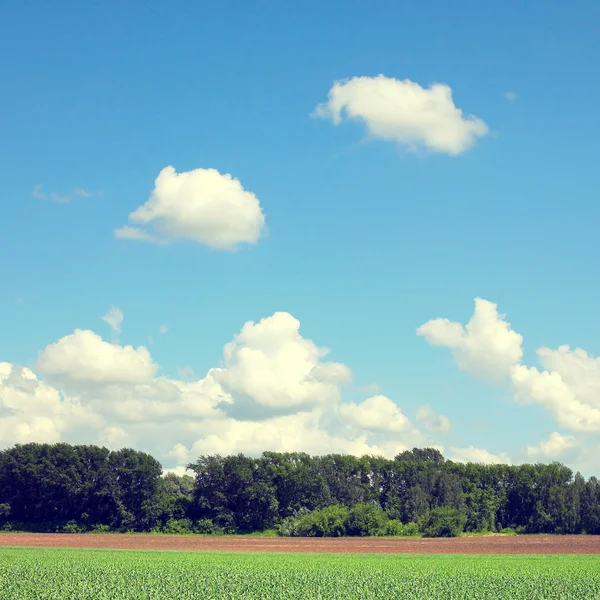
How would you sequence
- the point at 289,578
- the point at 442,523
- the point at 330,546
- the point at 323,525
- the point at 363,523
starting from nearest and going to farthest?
the point at 289,578 → the point at 330,546 → the point at 442,523 → the point at 323,525 → the point at 363,523

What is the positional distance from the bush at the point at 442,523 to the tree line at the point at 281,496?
143 millimetres

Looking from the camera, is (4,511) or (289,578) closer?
(289,578)

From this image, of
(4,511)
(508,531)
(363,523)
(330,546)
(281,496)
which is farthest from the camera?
(281,496)

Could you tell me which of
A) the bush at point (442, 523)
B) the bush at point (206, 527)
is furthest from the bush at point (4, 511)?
the bush at point (442, 523)

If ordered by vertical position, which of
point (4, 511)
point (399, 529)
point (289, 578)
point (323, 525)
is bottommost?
point (399, 529)

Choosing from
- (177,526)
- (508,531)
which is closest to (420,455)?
(508,531)

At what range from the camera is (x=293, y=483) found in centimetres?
11275

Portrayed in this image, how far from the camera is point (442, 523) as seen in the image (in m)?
96.4

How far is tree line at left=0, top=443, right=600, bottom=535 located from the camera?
103062 millimetres

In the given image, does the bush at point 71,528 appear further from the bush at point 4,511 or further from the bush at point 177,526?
the bush at point 177,526

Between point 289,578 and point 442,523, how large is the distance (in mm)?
60133

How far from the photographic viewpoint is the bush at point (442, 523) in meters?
96.8

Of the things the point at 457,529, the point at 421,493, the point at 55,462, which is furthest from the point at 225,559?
the point at 55,462

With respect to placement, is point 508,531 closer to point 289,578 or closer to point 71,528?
point 71,528
